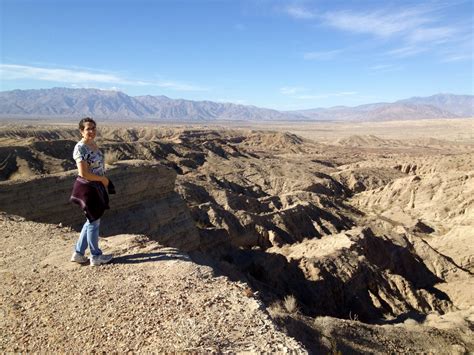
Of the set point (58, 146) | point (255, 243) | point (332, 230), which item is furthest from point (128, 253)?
point (58, 146)

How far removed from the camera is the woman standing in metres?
5.50

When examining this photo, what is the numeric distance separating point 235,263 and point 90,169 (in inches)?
544

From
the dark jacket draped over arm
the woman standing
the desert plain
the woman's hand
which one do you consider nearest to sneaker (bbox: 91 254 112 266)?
the woman standing

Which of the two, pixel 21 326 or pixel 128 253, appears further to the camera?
pixel 128 253

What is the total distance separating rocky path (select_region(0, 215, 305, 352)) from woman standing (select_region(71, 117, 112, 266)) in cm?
28

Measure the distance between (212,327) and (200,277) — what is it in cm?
129

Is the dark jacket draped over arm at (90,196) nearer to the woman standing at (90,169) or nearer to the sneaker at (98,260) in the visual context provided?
the woman standing at (90,169)

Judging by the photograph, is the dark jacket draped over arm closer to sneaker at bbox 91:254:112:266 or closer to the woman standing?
the woman standing

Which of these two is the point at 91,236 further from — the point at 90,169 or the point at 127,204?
the point at 127,204

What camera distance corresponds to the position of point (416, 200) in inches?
1569

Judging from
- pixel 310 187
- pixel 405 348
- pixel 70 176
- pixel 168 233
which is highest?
pixel 70 176

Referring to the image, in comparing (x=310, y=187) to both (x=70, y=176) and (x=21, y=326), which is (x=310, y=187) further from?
(x=21, y=326)

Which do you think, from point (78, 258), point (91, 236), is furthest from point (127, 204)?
point (91, 236)

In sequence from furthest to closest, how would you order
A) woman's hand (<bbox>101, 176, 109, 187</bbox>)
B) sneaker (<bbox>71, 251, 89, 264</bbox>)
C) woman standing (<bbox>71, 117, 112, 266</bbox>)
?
sneaker (<bbox>71, 251, 89, 264</bbox>)
woman's hand (<bbox>101, 176, 109, 187</bbox>)
woman standing (<bbox>71, 117, 112, 266</bbox>)
